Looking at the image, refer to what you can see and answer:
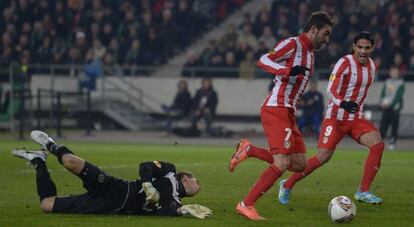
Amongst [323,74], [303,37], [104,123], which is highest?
[303,37]

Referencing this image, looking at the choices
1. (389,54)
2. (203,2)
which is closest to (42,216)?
(389,54)

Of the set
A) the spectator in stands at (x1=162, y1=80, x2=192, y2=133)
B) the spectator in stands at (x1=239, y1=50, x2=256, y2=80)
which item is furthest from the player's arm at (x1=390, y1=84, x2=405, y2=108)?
the spectator in stands at (x1=239, y1=50, x2=256, y2=80)

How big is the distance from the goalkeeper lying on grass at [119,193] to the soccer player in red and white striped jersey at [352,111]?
8.66 ft

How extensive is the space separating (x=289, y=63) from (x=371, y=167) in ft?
7.64

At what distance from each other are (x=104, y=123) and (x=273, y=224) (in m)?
25.2

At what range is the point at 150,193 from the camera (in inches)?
442

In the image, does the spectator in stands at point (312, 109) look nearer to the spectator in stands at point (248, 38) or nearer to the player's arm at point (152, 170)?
the spectator in stands at point (248, 38)

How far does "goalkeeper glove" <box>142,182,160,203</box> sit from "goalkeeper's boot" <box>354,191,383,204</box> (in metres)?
3.53

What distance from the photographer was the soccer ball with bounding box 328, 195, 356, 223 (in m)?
11.7

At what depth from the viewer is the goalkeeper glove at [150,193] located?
36.8 feet

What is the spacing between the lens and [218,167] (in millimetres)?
19578

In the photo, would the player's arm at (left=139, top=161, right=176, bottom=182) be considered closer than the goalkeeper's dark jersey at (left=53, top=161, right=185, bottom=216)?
Yes

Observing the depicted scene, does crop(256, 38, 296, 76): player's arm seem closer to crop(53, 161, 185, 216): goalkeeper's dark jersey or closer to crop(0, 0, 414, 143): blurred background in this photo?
crop(53, 161, 185, 216): goalkeeper's dark jersey

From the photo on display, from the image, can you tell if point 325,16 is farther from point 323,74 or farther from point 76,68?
point 76,68
